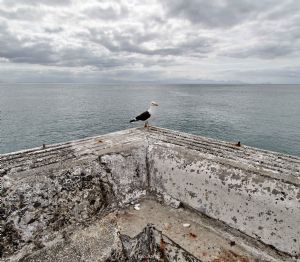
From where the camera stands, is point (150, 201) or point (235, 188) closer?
point (235, 188)

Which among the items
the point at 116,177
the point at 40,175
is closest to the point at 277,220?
the point at 116,177

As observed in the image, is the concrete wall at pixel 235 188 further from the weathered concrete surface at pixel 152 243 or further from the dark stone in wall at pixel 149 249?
the dark stone in wall at pixel 149 249

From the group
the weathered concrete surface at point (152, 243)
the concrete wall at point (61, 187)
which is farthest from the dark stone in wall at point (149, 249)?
the concrete wall at point (61, 187)

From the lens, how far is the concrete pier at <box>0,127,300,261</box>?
3262 mm

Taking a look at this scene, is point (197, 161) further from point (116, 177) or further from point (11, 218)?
point (11, 218)

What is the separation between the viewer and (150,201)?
4625 mm

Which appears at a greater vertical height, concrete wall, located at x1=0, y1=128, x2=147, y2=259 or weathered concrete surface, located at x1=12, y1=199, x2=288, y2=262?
concrete wall, located at x1=0, y1=128, x2=147, y2=259

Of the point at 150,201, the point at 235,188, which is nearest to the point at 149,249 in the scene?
the point at 150,201

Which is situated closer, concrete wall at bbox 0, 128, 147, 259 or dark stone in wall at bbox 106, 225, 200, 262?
concrete wall at bbox 0, 128, 147, 259

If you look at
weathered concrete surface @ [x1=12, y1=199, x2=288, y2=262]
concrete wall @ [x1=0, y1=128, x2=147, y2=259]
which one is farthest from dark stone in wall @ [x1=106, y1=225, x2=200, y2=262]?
concrete wall @ [x1=0, y1=128, x2=147, y2=259]

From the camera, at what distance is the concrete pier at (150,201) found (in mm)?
3262

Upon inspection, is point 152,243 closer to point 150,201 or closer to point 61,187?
point 150,201

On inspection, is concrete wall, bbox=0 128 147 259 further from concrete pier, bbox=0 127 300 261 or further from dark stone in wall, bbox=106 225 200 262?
dark stone in wall, bbox=106 225 200 262

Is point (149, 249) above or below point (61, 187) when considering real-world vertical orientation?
below
